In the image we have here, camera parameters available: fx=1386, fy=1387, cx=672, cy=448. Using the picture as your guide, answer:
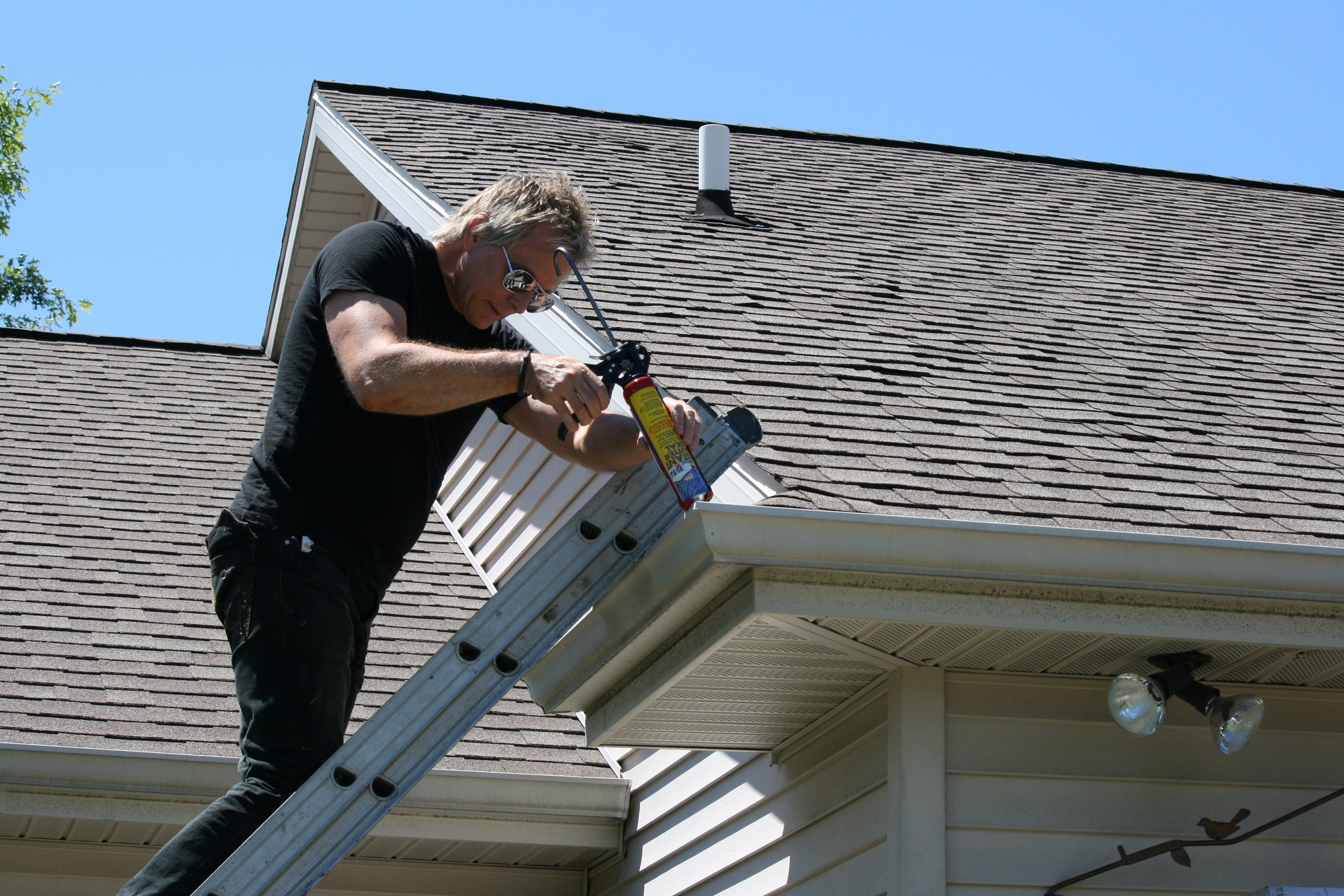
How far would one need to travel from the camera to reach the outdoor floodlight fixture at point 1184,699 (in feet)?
11.8

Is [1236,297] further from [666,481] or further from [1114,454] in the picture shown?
[666,481]

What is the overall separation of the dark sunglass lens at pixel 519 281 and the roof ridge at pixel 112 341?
7.56 metres

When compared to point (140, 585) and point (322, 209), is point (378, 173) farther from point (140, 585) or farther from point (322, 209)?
point (140, 585)

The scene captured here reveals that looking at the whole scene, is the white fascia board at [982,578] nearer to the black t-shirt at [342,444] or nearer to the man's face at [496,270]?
the black t-shirt at [342,444]

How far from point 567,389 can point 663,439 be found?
273 millimetres

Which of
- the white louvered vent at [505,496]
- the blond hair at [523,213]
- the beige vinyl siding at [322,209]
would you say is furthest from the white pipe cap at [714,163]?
the blond hair at [523,213]

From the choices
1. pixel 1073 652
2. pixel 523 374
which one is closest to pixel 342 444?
pixel 523 374

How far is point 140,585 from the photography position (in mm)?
6020

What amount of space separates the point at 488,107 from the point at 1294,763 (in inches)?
274

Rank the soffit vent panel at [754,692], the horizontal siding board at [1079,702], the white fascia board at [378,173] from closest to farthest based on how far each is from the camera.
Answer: the soffit vent panel at [754,692] → the horizontal siding board at [1079,702] → the white fascia board at [378,173]

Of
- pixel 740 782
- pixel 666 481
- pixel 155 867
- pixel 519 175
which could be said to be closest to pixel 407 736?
pixel 155 867

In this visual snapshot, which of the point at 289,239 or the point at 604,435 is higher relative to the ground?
the point at 289,239

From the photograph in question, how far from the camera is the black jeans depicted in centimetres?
269

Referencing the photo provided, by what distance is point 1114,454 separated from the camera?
14.4ft
